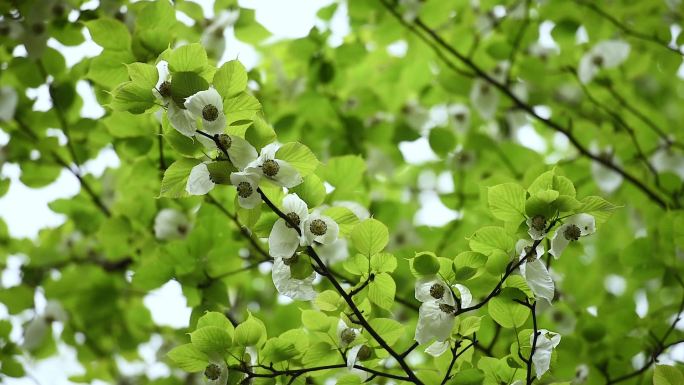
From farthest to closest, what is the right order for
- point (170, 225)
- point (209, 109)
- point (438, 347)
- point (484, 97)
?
point (484, 97) → point (170, 225) → point (438, 347) → point (209, 109)

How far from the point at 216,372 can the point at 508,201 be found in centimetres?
38

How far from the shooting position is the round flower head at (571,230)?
2.52 ft

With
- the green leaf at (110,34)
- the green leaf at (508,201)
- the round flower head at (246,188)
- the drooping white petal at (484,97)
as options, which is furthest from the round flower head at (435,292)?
the drooping white petal at (484,97)

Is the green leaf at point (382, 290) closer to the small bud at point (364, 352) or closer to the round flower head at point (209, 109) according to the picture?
the small bud at point (364, 352)

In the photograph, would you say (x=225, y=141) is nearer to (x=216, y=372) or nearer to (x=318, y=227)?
(x=318, y=227)

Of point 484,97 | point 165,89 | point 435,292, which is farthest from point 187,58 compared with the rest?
point 484,97

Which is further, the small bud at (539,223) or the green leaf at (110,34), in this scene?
the green leaf at (110,34)

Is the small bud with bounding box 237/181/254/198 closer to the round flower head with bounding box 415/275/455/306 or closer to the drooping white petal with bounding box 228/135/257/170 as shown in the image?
the drooping white petal with bounding box 228/135/257/170

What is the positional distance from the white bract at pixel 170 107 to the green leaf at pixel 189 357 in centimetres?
24

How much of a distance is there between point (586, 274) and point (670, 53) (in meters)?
0.49

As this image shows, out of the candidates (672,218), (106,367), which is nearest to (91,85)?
(106,367)

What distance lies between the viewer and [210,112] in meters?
0.73

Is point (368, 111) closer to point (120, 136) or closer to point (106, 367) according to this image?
point (120, 136)

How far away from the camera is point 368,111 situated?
1.58m
